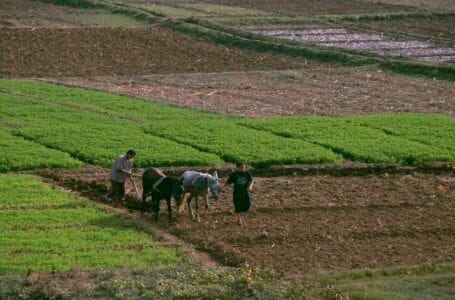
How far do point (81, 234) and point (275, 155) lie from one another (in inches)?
333

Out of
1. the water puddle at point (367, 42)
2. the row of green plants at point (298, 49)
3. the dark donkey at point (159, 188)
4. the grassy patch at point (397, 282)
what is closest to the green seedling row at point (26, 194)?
the dark donkey at point (159, 188)

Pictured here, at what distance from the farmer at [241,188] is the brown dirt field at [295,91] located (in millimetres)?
12017

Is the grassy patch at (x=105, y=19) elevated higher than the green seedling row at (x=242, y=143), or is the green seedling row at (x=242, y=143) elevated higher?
the green seedling row at (x=242, y=143)

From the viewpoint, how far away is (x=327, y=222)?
25453mm

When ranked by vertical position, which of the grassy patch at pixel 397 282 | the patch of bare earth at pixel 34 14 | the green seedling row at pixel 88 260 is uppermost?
the grassy patch at pixel 397 282

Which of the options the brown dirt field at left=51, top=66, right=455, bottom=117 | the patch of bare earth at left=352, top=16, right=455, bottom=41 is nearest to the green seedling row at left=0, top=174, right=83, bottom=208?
the brown dirt field at left=51, top=66, right=455, bottom=117

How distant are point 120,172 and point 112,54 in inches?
891

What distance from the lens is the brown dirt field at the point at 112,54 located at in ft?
148

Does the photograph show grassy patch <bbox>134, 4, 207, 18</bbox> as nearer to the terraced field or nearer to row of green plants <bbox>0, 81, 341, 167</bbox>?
the terraced field

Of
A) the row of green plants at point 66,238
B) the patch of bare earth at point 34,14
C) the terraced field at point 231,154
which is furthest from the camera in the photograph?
the patch of bare earth at point 34,14

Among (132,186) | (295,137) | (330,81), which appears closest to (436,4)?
(330,81)

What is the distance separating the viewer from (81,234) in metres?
23.5

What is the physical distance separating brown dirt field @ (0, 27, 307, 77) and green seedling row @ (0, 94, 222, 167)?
756 cm

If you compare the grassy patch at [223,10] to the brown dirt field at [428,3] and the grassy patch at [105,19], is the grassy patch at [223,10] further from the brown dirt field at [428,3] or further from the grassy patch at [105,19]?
the brown dirt field at [428,3]
